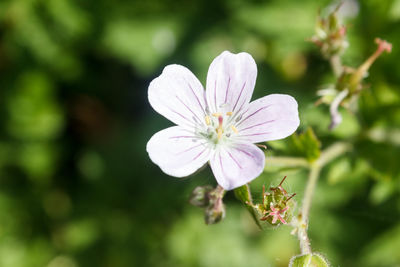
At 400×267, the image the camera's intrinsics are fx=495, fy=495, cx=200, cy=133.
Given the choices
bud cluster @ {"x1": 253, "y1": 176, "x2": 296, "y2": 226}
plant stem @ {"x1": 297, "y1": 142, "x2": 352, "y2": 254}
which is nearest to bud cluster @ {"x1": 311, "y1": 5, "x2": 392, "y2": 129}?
plant stem @ {"x1": 297, "y1": 142, "x2": 352, "y2": 254}

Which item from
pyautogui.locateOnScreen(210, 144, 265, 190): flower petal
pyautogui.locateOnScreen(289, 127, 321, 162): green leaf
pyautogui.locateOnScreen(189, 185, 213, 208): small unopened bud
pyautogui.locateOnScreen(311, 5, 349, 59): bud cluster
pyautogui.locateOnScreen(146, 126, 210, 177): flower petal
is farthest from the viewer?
A: pyautogui.locateOnScreen(311, 5, 349, 59): bud cluster

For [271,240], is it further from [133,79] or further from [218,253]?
[133,79]

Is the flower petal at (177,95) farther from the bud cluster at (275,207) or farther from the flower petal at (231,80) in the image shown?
the bud cluster at (275,207)

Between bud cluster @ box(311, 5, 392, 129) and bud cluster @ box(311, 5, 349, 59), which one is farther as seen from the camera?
bud cluster @ box(311, 5, 349, 59)

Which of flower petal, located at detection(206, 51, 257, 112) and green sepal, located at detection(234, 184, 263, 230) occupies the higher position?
flower petal, located at detection(206, 51, 257, 112)

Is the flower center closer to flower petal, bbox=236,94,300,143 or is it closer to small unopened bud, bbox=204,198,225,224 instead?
flower petal, bbox=236,94,300,143

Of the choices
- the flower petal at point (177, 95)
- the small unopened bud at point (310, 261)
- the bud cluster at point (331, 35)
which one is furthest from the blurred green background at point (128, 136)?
the small unopened bud at point (310, 261)

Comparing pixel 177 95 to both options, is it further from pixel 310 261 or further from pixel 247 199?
pixel 310 261

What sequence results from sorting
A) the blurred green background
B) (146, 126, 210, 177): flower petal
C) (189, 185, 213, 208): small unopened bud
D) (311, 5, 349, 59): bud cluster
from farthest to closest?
the blurred green background, (311, 5, 349, 59): bud cluster, (189, 185, 213, 208): small unopened bud, (146, 126, 210, 177): flower petal
